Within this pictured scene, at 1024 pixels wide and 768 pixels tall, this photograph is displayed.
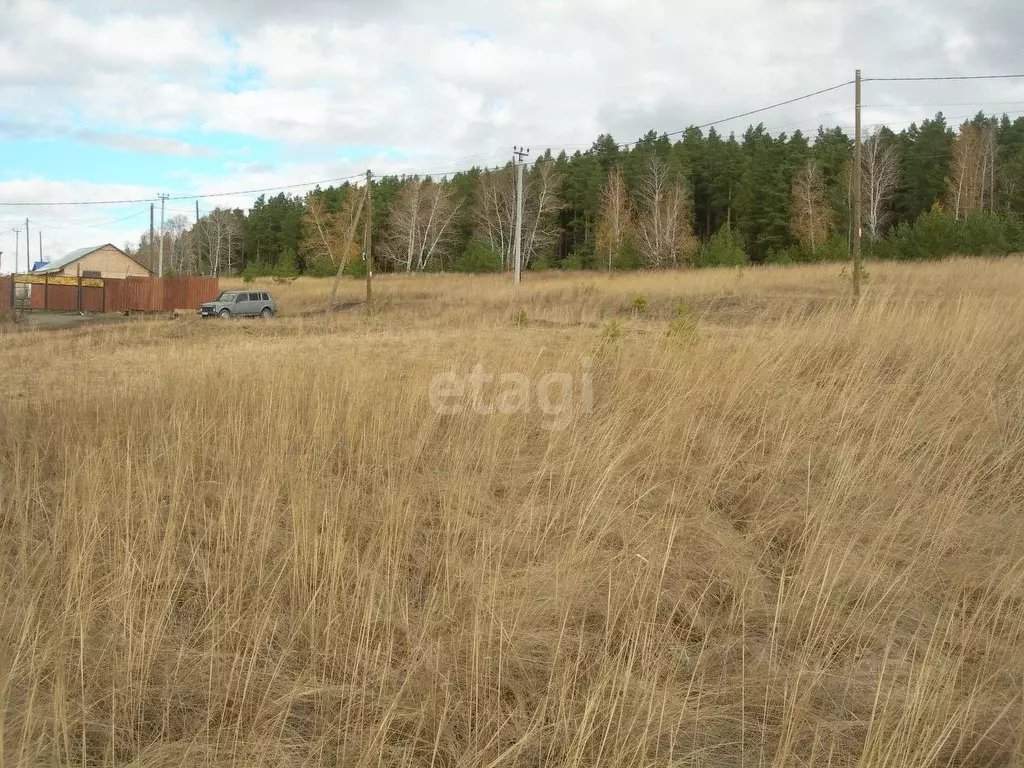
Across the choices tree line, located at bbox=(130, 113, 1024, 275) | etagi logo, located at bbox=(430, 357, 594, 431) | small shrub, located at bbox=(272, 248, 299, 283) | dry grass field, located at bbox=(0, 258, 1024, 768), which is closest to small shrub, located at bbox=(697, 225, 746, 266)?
tree line, located at bbox=(130, 113, 1024, 275)

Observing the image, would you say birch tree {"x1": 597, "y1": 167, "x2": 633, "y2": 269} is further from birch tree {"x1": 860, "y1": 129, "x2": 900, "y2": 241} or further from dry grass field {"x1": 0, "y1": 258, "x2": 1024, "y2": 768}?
dry grass field {"x1": 0, "y1": 258, "x2": 1024, "y2": 768}

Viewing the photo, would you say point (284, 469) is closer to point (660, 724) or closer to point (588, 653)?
point (588, 653)

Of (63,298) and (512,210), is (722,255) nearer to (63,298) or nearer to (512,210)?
(512,210)

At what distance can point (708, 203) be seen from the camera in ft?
193

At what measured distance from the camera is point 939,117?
5372cm

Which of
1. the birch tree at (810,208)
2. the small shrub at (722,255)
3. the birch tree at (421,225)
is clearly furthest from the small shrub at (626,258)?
the birch tree at (421,225)

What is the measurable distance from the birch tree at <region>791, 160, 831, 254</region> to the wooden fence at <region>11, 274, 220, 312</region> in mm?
34441

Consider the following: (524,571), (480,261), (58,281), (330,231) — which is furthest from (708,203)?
(524,571)

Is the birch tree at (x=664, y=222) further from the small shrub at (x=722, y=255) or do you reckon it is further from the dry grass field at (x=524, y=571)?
the dry grass field at (x=524, y=571)

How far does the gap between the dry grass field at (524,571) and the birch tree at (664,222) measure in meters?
38.5

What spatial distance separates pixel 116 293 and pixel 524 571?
37.7 m

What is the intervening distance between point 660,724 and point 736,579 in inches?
42.6

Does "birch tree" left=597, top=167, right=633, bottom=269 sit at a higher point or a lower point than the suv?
higher

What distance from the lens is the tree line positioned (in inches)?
1679
